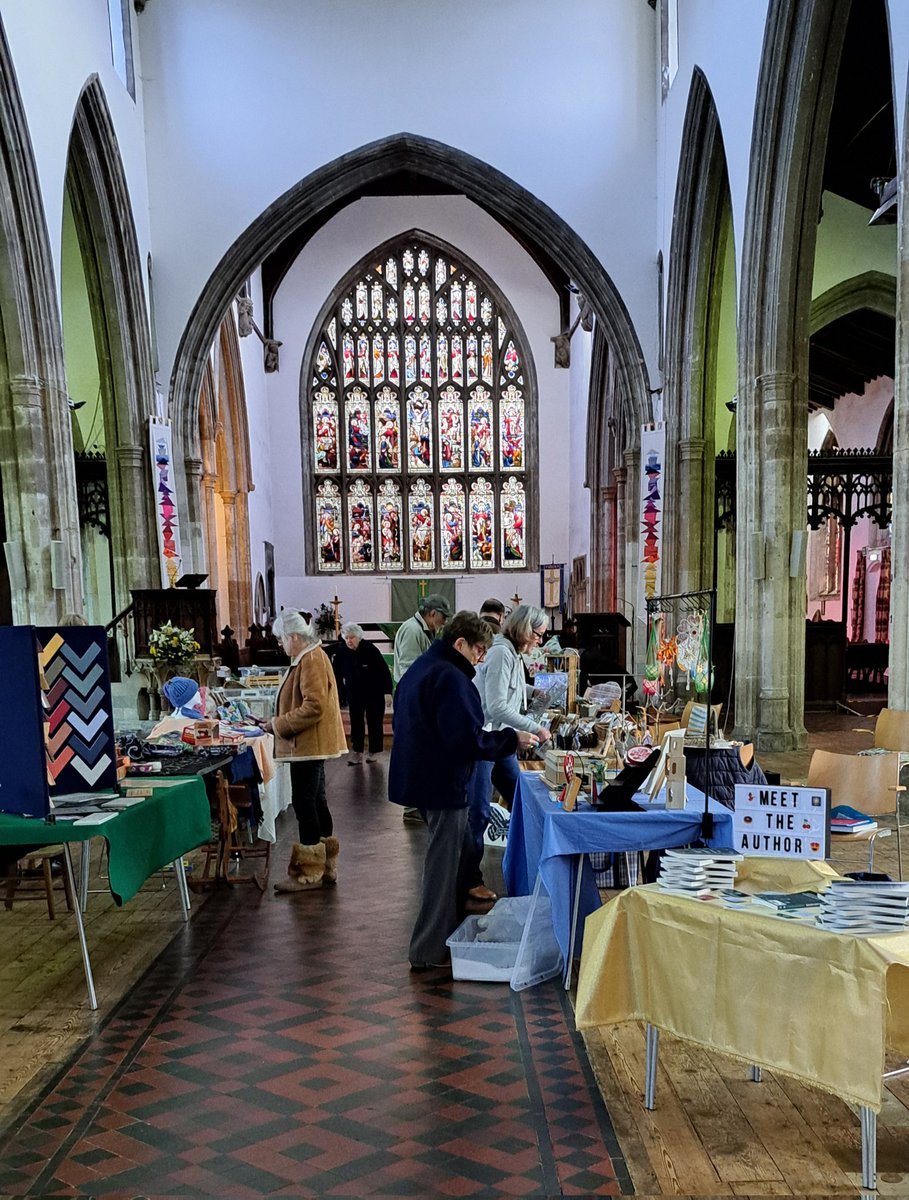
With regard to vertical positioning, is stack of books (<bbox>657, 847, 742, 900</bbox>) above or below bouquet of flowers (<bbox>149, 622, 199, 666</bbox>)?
below

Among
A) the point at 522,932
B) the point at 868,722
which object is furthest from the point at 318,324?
the point at 522,932

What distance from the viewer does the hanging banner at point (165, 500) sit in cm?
1428

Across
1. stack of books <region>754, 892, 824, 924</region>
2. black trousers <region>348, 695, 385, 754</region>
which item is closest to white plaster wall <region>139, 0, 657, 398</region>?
black trousers <region>348, 695, 385, 754</region>

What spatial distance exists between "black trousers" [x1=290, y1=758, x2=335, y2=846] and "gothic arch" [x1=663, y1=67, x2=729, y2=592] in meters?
8.90

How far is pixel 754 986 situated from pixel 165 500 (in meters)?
12.8

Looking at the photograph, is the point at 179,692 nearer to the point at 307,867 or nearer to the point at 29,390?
the point at 307,867

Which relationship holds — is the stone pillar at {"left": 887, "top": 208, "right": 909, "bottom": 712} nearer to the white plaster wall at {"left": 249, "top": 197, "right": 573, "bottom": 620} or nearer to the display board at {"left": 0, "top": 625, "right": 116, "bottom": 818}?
the display board at {"left": 0, "top": 625, "right": 116, "bottom": 818}

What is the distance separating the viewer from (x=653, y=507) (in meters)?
14.1

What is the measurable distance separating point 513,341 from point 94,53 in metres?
13.8

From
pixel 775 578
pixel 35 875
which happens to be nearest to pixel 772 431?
pixel 775 578

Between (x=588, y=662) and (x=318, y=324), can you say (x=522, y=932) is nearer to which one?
(x=588, y=662)

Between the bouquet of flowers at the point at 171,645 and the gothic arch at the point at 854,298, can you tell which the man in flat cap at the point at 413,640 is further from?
the gothic arch at the point at 854,298

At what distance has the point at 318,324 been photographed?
966 inches

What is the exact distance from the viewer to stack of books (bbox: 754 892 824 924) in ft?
8.87
